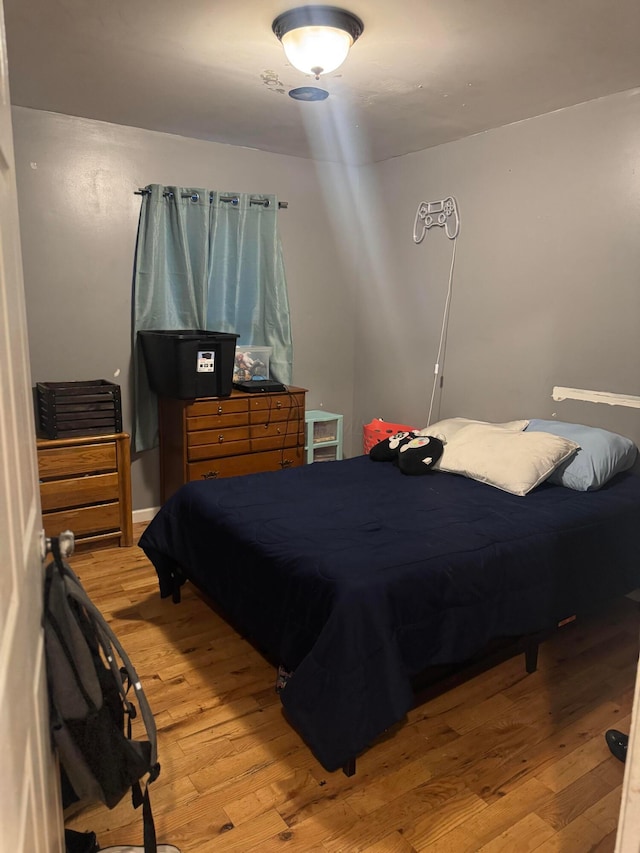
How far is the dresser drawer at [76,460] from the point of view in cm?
322

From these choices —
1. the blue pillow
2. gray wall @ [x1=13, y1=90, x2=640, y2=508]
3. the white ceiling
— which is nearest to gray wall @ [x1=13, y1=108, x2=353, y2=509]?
gray wall @ [x1=13, y1=90, x2=640, y2=508]

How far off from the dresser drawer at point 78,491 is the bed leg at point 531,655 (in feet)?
7.44

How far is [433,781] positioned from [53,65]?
10.2ft

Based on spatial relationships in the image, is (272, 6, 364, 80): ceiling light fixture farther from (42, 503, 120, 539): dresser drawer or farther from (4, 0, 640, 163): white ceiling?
(42, 503, 120, 539): dresser drawer

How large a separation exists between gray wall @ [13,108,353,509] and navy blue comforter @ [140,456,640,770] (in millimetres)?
1381

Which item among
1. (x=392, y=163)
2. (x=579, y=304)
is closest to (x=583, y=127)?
(x=579, y=304)

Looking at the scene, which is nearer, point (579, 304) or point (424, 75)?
point (424, 75)

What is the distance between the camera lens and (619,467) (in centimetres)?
288

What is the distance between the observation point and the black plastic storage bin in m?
3.44

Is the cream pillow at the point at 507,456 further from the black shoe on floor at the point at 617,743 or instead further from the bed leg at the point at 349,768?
the bed leg at the point at 349,768

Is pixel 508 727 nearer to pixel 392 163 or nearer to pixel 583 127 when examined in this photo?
pixel 583 127

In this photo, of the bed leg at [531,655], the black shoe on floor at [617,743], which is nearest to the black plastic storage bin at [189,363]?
→ the bed leg at [531,655]

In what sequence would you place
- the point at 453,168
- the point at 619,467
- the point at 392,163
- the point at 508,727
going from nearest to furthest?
1. the point at 508,727
2. the point at 619,467
3. the point at 453,168
4. the point at 392,163

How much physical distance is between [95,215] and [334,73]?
1636mm
